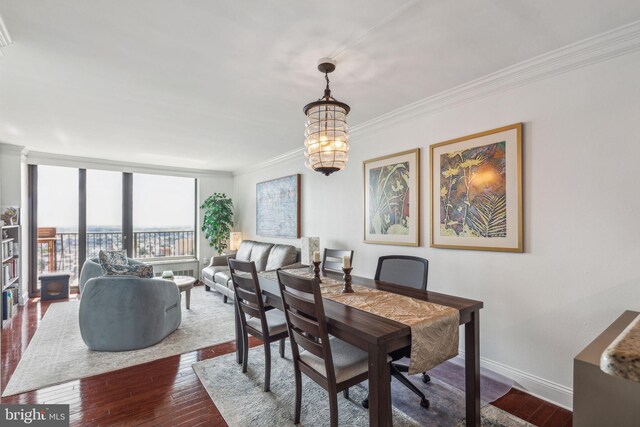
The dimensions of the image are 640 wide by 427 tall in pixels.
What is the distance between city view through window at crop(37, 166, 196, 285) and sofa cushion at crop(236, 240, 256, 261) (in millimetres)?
1469

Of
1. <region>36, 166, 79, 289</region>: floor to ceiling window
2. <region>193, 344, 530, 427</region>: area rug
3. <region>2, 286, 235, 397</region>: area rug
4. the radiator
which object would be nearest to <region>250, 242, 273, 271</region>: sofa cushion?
<region>2, 286, 235, 397</region>: area rug

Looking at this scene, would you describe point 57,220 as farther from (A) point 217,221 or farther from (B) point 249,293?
(B) point 249,293

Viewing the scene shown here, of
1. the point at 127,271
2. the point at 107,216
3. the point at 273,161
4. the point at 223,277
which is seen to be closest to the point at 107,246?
the point at 107,216

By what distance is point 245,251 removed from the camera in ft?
18.4

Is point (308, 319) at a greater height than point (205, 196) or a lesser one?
lesser

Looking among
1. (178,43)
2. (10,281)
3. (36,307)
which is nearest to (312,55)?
(178,43)

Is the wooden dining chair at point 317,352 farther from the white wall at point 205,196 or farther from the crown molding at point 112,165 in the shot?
the crown molding at point 112,165

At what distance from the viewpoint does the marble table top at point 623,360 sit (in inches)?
20.0

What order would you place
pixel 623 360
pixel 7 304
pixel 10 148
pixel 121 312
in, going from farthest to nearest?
pixel 10 148, pixel 7 304, pixel 121 312, pixel 623 360

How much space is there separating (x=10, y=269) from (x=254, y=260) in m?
3.28

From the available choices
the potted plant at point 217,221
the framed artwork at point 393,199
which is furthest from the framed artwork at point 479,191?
the potted plant at point 217,221

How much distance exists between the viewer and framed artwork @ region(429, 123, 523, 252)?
7.73ft

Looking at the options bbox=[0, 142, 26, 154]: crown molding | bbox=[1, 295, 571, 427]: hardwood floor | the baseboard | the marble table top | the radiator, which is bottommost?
bbox=[1, 295, 571, 427]: hardwood floor

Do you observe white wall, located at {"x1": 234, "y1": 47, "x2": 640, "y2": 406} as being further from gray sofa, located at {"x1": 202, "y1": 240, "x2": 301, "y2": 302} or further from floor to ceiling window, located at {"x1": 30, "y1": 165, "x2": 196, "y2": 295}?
floor to ceiling window, located at {"x1": 30, "y1": 165, "x2": 196, "y2": 295}
